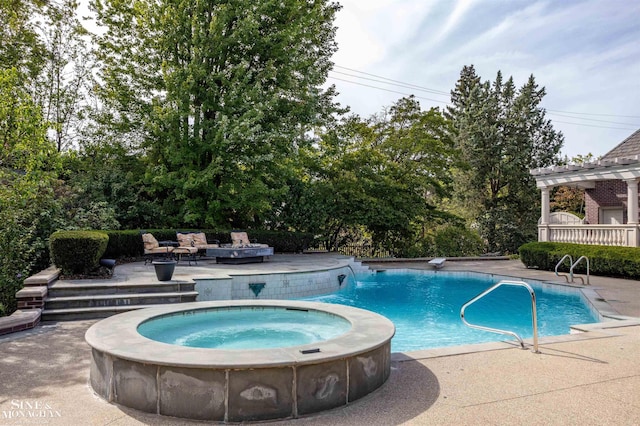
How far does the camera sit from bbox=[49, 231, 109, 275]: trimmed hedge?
27.9ft

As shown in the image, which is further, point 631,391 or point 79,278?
point 79,278

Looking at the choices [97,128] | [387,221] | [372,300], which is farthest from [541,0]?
[97,128]

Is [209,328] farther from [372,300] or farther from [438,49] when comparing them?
[438,49]

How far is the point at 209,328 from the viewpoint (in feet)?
19.3

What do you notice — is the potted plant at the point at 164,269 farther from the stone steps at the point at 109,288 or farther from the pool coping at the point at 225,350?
the pool coping at the point at 225,350

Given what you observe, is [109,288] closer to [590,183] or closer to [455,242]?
[455,242]

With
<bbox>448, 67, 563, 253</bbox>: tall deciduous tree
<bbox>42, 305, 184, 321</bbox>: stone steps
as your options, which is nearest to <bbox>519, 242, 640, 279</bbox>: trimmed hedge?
<bbox>448, 67, 563, 253</bbox>: tall deciduous tree

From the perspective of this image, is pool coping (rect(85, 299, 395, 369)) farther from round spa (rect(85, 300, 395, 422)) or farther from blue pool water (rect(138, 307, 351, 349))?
blue pool water (rect(138, 307, 351, 349))

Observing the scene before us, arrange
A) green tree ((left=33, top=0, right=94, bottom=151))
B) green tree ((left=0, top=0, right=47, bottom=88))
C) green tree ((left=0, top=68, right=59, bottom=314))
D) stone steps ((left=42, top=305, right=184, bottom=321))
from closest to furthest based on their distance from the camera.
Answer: stone steps ((left=42, top=305, right=184, bottom=321)) < green tree ((left=0, top=68, right=59, bottom=314)) < green tree ((left=0, top=0, right=47, bottom=88)) < green tree ((left=33, top=0, right=94, bottom=151))

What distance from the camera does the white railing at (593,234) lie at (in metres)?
13.9

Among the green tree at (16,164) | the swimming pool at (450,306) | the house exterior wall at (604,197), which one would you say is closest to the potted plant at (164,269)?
the green tree at (16,164)

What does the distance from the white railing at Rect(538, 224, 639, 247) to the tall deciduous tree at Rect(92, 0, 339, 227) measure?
429 inches

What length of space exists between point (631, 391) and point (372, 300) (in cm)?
761
